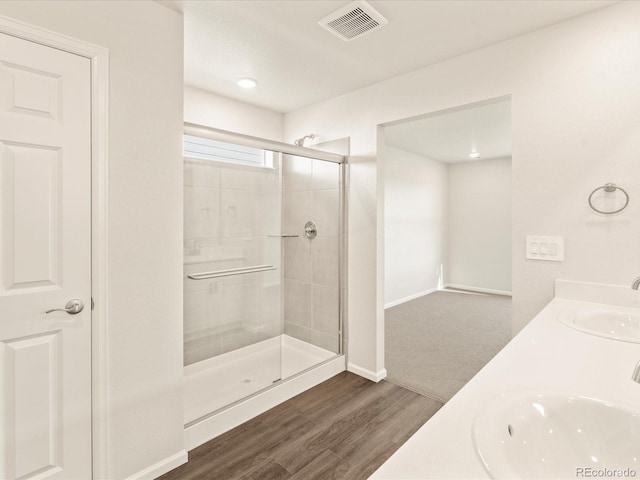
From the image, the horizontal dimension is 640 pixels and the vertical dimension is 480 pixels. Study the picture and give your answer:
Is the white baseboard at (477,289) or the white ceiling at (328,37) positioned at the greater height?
the white ceiling at (328,37)

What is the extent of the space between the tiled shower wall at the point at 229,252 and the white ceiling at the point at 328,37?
2.42 feet

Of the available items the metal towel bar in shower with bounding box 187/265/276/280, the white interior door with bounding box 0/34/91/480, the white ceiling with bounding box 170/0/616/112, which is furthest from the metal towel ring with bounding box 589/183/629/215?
the white interior door with bounding box 0/34/91/480

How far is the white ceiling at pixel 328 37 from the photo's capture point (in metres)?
1.84

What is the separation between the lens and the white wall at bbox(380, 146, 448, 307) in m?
5.49

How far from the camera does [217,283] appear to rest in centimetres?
271

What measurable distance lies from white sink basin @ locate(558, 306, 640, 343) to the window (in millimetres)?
2182

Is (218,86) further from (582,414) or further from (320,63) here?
(582,414)

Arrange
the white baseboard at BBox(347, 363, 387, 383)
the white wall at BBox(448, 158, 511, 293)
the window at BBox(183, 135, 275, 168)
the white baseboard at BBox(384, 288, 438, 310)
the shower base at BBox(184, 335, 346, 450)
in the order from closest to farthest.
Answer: the shower base at BBox(184, 335, 346, 450) < the window at BBox(183, 135, 275, 168) < the white baseboard at BBox(347, 363, 387, 383) < the white baseboard at BBox(384, 288, 438, 310) < the white wall at BBox(448, 158, 511, 293)

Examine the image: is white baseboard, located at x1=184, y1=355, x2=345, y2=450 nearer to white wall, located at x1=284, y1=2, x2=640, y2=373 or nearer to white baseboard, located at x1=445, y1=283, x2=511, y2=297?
white wall, located at x1=284, y1=2, x2=640, y2=373

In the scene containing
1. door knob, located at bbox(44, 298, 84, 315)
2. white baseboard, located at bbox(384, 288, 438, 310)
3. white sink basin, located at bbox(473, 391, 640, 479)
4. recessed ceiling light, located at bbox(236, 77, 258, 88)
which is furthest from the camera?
white baseboard, located at bbox(384, 288, 438, 310)

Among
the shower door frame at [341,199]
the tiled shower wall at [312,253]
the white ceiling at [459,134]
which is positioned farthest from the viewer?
the white ceiling at [459,134]

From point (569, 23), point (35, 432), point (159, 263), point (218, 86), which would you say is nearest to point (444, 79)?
point (569, 23)

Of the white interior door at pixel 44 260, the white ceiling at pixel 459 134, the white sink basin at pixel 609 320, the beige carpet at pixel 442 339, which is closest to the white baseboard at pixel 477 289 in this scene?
the beige carpet at pixel 442 339

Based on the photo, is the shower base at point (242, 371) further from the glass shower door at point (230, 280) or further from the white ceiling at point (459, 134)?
the white ceiling at point (459, 134)
